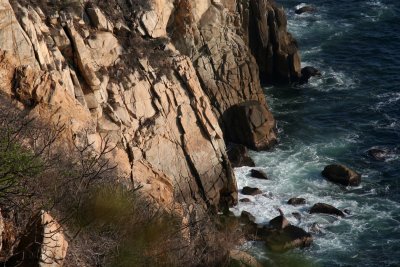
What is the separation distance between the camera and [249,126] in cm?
3872

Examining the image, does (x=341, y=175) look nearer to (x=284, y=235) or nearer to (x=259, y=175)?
(x=259, y=175)

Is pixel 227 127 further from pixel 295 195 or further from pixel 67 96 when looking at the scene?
pixel 67 96

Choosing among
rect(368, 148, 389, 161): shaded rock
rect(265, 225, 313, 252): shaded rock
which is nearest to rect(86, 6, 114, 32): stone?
rect(265, 225, 313, 252): shaded rock

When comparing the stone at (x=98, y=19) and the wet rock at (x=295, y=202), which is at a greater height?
the stone at (x=98, y=19)

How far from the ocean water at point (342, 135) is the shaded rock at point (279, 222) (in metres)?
0.77

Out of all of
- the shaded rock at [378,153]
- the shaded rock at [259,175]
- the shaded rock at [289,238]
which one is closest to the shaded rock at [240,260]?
the shaded rock at [289,238]

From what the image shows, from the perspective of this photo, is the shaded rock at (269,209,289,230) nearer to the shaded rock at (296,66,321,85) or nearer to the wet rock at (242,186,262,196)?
the wet rock at (242,186,262,196)

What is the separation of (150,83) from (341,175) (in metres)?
12.7

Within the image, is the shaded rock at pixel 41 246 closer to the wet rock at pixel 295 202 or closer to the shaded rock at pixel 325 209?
the shaded rock at pixel 325 209

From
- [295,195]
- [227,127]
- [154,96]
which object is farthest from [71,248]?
[227,127]

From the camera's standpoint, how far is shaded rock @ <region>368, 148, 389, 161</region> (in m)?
38.1

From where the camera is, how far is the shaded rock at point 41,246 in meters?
10.2

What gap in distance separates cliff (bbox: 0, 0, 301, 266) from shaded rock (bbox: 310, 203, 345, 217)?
14.1ft

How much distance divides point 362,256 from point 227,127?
1268cm
